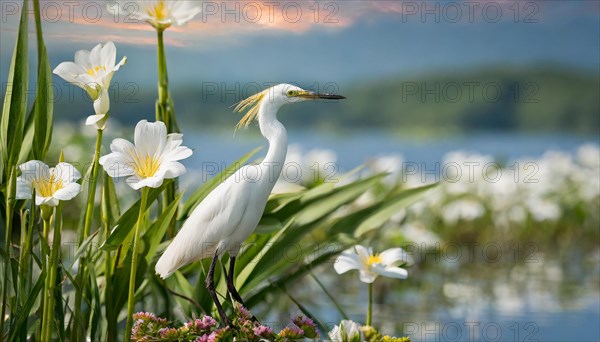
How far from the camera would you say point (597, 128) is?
721cm

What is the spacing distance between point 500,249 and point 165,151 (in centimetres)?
267

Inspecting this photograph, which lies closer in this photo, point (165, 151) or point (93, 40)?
point (165, 151)

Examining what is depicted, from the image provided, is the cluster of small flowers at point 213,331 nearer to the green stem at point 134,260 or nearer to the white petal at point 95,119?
the green stem at point 134,260

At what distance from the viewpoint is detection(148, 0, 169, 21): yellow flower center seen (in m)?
1.56

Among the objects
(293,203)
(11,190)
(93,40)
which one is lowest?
(293,203)

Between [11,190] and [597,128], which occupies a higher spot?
[11,190]

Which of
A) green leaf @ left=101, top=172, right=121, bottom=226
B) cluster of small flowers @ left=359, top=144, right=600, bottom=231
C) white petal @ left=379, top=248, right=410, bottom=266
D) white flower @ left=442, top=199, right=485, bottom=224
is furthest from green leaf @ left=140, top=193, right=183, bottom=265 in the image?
white flower @ left=442, top=199, right=485, bottom=224

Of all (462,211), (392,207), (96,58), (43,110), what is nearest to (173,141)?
(96,58)

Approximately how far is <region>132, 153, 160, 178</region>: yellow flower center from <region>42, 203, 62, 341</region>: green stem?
0.46 feet

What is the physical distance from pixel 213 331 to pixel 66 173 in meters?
0.34

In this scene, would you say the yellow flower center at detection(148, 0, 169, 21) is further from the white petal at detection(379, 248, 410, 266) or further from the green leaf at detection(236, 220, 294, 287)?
the white petal at detection(379, 248, 410, 266)

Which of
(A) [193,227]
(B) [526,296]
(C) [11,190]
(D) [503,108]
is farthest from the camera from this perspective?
(D) [503,108]

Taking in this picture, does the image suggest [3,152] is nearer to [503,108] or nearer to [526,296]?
[526,296]

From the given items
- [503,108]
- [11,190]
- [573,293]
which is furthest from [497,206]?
[503,108]
